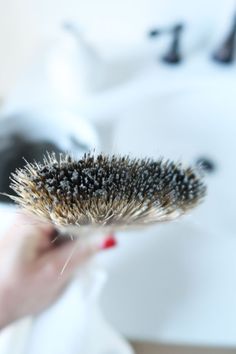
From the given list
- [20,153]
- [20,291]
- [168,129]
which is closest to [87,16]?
[168,129]

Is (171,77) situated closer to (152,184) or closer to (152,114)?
(152,114)

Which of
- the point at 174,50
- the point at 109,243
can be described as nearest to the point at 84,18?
the point at 174,50

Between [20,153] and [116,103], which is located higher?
[116,103]

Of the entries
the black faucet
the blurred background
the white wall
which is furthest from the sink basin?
the white wall

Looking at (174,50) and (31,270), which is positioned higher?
(174,50)

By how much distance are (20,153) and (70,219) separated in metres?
0.18

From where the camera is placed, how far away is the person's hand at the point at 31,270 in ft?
0.97

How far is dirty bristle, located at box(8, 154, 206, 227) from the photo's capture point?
0.62ft

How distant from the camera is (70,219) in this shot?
0.21 metres

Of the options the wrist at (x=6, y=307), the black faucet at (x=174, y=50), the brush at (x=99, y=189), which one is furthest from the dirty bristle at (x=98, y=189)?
the black faucet at (x=174, y=50)

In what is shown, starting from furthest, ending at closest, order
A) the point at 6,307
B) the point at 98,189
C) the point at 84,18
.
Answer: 1. the point at 84,18
2. the point at 6,307
3. the point at 98,189

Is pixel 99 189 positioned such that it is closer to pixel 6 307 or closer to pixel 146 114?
pixel 6 307

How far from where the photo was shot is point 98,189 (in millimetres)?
191

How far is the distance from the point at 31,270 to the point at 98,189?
17 centimetres
